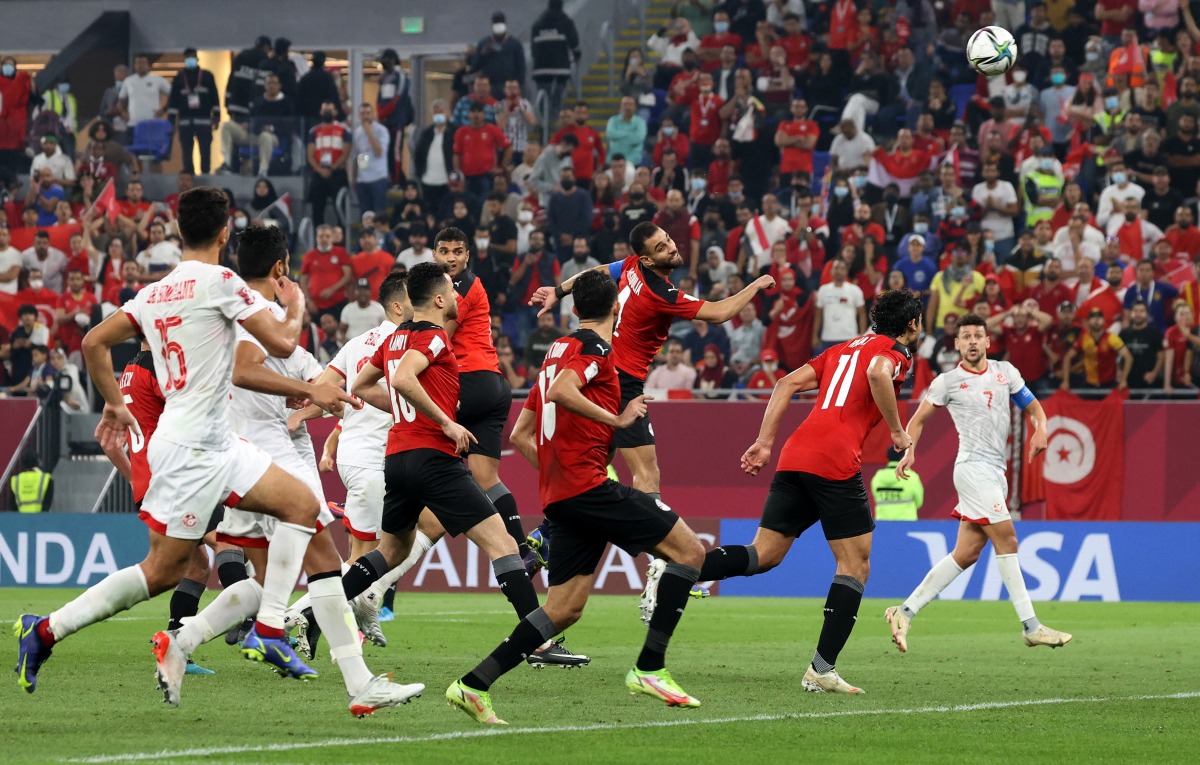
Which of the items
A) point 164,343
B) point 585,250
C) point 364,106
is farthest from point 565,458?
point 364,106

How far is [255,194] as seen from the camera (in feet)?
86.2

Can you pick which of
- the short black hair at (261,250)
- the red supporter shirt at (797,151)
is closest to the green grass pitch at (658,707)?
the short black hair at (261,250)

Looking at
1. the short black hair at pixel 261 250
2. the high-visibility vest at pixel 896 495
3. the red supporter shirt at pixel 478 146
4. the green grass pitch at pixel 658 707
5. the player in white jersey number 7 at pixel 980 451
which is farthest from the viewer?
the red supporter shirt at pixel 478 146

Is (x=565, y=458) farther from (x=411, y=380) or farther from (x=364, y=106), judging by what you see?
(x=364, y=106)

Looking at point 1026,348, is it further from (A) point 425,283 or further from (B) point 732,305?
(A) point 425,283

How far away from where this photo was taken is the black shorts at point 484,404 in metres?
11.6

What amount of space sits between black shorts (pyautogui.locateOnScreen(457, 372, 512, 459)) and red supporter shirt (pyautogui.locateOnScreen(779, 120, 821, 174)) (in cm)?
1329

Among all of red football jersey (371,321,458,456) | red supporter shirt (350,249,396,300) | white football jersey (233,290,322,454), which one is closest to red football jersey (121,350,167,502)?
white football jersey (233,290,322,454)

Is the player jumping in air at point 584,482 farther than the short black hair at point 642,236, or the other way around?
the short black hair at point 642,236

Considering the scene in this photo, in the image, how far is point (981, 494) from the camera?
13.0 m

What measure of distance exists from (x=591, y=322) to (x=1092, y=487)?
12849 millimetres

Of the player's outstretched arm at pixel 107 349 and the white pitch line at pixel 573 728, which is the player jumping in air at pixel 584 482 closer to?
the white pitch line at pixel 573 728

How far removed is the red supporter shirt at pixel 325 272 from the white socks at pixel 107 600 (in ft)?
52.6

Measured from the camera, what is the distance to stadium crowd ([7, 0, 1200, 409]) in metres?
21.3
